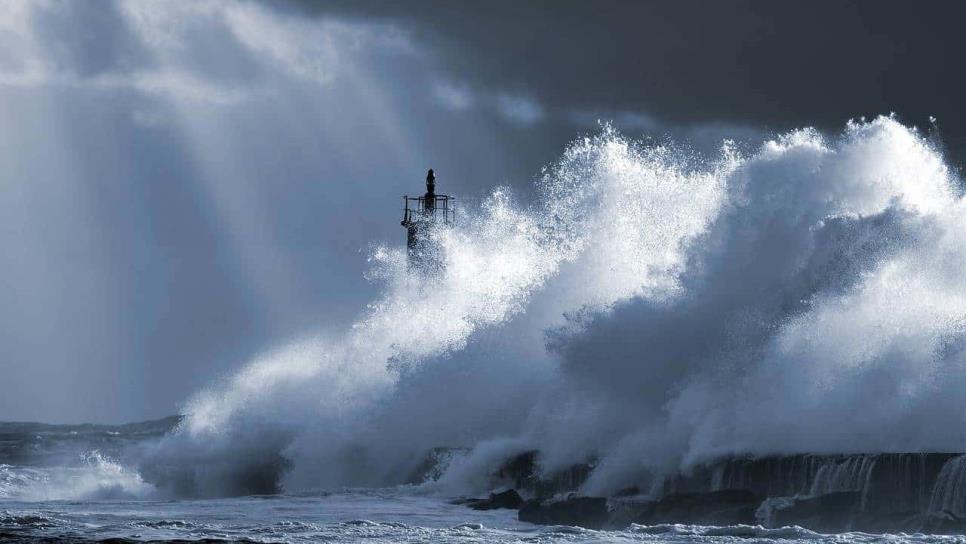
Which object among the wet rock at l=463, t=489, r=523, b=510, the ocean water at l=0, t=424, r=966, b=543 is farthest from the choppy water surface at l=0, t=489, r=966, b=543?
the wet rock at l=463, t=489, r=523, b=510

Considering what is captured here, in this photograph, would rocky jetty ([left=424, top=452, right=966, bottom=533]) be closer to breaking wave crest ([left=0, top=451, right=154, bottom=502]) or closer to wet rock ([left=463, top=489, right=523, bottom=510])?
wet rock ([left=463, top=489, right=523, bottom=510])

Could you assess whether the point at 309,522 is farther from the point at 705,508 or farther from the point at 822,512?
the point at 822,512

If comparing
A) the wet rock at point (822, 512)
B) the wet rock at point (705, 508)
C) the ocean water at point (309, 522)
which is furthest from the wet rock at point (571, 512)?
the wet rock at point (822, 512)

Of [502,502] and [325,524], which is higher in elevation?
[502,502]

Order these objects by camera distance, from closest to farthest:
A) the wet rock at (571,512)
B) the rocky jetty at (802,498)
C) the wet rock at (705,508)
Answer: the rocky jetty at (802,498)
the wet rock at (705,508)
the wet rock at (571,512)

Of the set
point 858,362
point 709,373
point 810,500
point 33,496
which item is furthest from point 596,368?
point 33,496

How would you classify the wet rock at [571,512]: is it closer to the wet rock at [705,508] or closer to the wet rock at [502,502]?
the wet rock at [705,508]

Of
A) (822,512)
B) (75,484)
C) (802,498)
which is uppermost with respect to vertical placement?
(75,484)

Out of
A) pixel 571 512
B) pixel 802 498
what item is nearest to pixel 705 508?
pixel 802 498

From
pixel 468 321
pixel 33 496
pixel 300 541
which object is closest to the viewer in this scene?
pixel 300 541

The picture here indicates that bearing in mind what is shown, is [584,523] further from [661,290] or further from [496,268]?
[496,268]

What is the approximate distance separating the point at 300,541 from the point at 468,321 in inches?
499

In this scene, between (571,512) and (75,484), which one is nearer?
(571,512)

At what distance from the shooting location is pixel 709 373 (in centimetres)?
2094
